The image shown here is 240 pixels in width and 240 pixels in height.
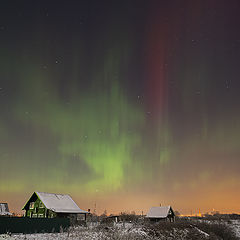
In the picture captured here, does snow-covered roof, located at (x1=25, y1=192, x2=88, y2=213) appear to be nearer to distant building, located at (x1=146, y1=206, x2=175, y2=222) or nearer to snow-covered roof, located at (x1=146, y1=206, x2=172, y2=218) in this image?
distant building, located at (x1=146, y1=206, x2=175, y2=222)

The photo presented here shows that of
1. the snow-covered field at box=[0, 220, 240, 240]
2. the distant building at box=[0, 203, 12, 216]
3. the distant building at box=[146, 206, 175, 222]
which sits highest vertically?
the distant building at box=[0, 203, 12, 216]

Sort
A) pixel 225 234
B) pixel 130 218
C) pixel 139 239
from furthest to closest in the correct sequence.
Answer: pixel 130 218 < pixel 225 234 < pixel 139 239

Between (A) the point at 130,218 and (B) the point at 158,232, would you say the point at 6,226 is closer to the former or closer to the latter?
(B) the point at 158,232

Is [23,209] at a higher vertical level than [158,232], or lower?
higher

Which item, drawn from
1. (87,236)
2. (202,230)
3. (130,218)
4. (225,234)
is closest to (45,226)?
(87,236)

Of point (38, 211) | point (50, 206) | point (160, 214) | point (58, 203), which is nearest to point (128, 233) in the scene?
point (50, 206)

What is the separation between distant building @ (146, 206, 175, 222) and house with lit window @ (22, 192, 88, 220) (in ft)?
71.2

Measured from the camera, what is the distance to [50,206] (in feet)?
154

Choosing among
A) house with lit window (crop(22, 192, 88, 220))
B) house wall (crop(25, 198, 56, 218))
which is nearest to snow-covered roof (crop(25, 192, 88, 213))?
house with lit window (crop(22, 192, 88, 220))

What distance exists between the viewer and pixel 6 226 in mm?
29797

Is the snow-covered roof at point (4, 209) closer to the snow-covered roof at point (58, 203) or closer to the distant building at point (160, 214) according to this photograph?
the snow-covered roof at point (58, 203)

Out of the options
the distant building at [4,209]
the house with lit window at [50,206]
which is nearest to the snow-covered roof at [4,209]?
the distant building at [4,209]

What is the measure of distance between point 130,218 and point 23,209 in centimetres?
3279

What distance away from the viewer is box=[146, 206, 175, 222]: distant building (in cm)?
6266
